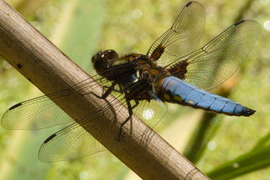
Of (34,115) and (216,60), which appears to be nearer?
(34,115)

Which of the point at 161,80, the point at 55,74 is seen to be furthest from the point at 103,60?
the point at 55,74

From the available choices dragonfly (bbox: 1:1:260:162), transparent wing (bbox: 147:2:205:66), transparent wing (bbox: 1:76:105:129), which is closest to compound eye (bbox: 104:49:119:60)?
dragonfly (bbox: 1:1:260:162)

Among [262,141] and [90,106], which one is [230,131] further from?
[90,106]

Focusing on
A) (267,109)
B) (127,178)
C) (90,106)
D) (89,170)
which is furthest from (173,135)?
(90,106)

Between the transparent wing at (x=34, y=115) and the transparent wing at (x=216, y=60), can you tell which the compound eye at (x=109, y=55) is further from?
the transparent wing at (x=34, y=115)

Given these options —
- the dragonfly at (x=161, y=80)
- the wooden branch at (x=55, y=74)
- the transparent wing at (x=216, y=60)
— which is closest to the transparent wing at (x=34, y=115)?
the dragonfly at (x=161, y=80)

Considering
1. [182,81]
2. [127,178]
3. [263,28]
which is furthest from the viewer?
[263,28]

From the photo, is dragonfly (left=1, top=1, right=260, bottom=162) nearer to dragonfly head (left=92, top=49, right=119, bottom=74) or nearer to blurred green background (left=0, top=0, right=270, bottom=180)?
dragonfly head (left=92, top=49, right=119, bottom=74)

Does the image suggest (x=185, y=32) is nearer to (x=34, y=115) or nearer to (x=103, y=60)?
(x=103, y=60)
